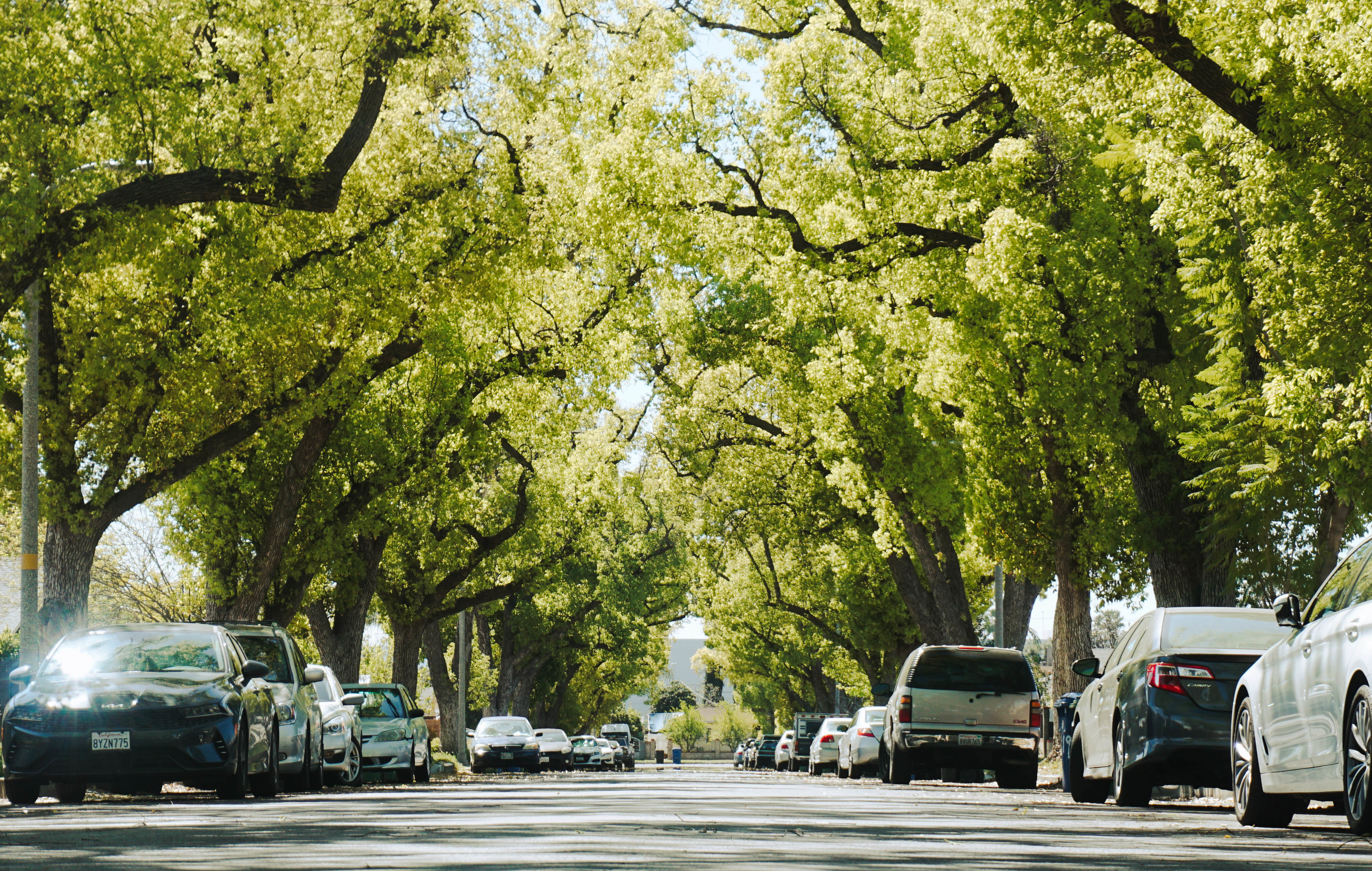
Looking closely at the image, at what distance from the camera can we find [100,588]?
47.0 m

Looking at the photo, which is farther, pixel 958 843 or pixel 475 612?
pixel 475 612

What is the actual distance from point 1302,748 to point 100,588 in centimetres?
4271

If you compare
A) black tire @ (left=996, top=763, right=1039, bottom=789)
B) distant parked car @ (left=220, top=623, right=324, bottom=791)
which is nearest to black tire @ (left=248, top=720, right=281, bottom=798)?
distant parked car @ (left=220, top=623, right=324, bottom=791)

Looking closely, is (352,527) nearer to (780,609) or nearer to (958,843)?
(958,843)

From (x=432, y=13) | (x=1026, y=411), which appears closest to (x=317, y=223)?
(x=432, y=13)

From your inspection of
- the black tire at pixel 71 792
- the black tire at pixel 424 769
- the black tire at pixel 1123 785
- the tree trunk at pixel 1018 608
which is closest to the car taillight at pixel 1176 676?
the black tire at pixel 1123 785

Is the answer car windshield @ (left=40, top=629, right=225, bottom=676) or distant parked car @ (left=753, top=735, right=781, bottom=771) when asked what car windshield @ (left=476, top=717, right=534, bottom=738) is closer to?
car windshield @ (left=40, top=629, right=225, bottom=676)

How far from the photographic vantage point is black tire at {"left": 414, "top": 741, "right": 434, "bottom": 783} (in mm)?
27328

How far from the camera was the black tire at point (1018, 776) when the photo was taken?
2169 cm

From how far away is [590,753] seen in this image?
58.4 m

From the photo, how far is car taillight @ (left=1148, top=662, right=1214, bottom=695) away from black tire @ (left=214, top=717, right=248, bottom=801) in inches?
322

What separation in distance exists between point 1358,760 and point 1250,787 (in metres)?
2.19

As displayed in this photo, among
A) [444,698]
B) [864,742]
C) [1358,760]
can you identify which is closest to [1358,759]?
[1358,760]


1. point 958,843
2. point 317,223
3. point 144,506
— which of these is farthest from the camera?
point 144,506
